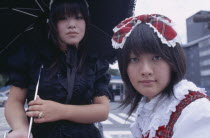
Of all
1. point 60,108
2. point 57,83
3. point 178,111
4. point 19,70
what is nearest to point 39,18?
point 19,70

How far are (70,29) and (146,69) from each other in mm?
470

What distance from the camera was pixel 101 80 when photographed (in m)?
1.23

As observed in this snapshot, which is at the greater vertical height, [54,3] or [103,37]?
[54,3]

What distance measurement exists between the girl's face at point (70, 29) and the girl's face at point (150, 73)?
0.34m

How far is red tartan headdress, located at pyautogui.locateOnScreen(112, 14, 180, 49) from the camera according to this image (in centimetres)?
94

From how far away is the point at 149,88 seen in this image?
37.1 inches

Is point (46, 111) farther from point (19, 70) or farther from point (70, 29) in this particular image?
point (70, 29)

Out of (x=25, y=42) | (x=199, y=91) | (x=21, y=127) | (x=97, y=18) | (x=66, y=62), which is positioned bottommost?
(x=21, y=127)

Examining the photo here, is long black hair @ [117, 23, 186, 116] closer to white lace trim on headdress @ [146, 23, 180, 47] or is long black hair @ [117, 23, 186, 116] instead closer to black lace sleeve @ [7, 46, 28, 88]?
white lace trim on headdress @ [146, 23, 180, 47]

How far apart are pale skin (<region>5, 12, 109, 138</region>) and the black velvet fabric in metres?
0.05

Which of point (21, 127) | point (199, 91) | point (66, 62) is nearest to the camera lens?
point (199, 91)

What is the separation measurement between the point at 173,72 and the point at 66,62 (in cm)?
53

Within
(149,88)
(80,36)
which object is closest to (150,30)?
(149,88)

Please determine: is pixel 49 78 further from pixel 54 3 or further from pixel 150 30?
pixel 150 30
